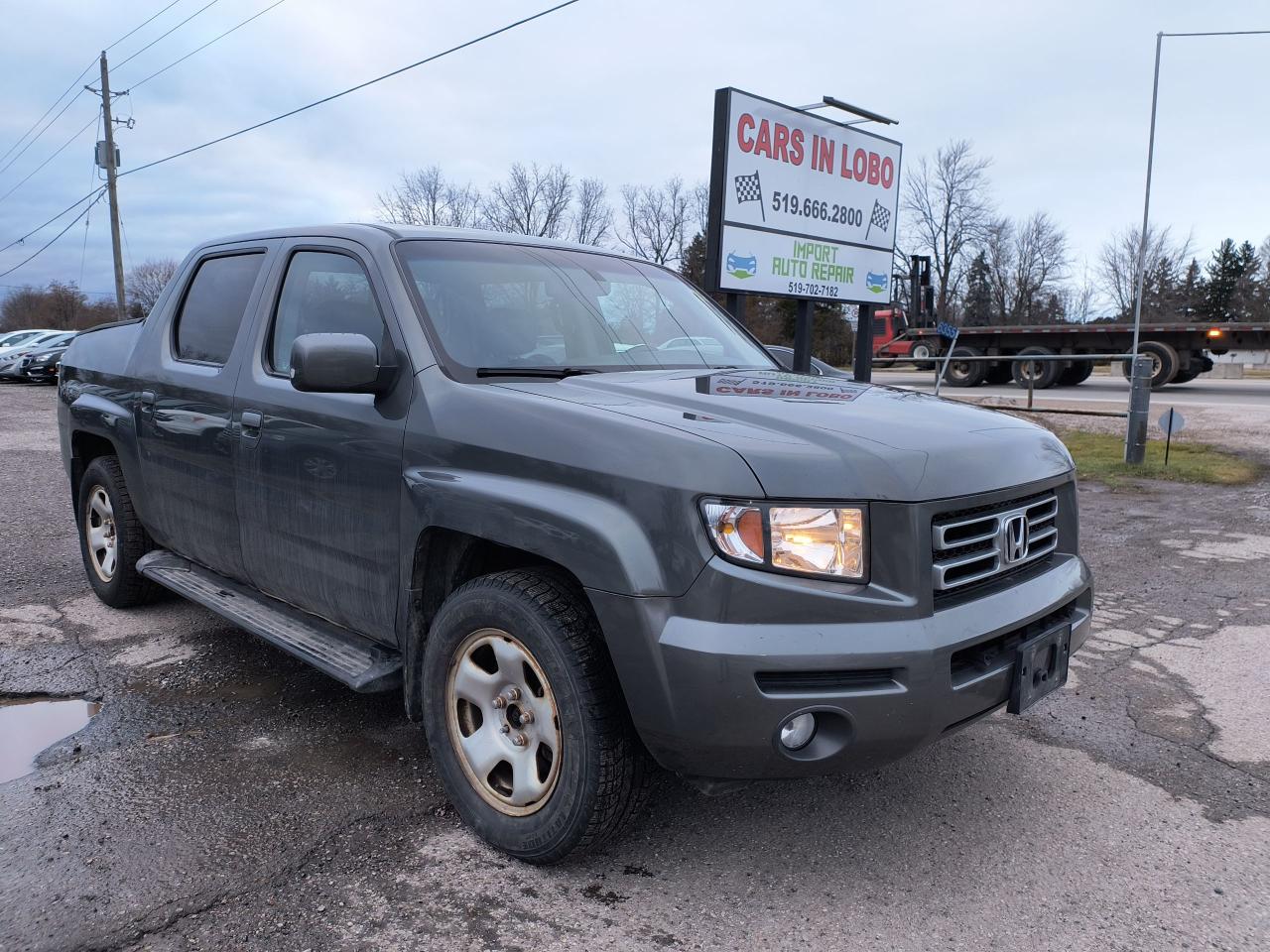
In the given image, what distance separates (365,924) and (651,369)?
1.93m

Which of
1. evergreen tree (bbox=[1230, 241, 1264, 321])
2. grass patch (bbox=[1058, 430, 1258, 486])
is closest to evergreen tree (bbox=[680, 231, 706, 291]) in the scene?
evergreen tree (bbox=[1230, 241, 1264, 321])

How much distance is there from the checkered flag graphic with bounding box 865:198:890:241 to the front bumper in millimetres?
8688

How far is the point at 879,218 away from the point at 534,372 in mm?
8350

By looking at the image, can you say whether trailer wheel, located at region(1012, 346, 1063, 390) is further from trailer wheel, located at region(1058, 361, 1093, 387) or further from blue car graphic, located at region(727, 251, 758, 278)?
blue car graphic, located at region(727, 251, 758, 278)

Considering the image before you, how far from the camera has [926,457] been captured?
2.47 metres

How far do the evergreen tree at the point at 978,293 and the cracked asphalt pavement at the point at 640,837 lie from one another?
212ft

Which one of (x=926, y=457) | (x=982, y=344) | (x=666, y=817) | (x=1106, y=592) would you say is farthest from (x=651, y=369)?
(x=982, y=344)

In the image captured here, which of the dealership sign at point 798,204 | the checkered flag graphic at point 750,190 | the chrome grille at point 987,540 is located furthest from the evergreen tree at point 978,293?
the chrome grille at point 987,540

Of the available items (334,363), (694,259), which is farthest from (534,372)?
(694,259)

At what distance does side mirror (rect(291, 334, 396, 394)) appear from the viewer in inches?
112

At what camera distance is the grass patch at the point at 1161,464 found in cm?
969

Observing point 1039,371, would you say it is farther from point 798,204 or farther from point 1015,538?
point 1015,538

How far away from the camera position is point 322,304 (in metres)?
3.57

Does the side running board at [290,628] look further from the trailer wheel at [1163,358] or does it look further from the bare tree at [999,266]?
the bare tree at [999,266]
